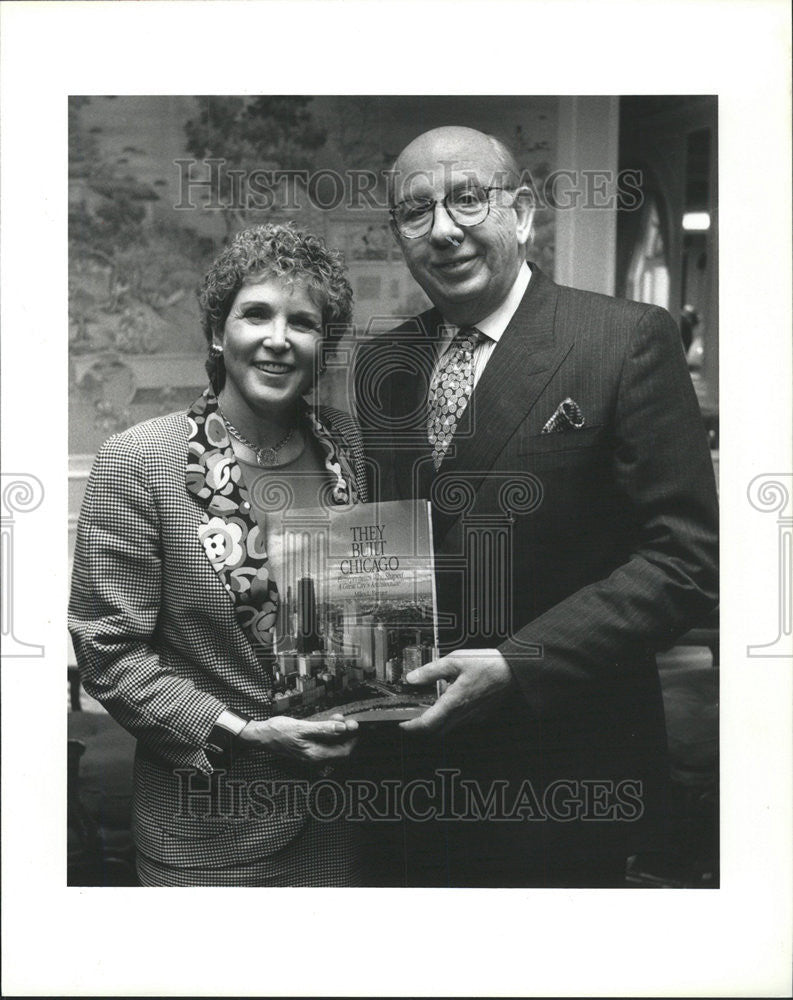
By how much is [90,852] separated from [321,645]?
102 cm

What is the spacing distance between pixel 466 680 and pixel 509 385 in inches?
35.9

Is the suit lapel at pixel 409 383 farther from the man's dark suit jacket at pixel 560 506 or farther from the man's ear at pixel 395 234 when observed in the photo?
the man's ear at pixel 395 234

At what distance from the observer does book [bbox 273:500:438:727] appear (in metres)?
4.25

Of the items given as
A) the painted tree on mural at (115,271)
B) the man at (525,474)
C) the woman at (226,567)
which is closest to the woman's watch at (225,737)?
the woman at (226,567)

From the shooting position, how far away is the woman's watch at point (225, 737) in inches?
167

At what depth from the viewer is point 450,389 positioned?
4.27 metres

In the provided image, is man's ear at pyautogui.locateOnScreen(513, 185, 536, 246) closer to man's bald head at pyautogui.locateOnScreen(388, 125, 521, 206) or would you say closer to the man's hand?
man's bald head at pyautogui.locateOnScreen(388, 125, 521, 206)

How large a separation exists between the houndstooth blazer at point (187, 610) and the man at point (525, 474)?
13.6 inches

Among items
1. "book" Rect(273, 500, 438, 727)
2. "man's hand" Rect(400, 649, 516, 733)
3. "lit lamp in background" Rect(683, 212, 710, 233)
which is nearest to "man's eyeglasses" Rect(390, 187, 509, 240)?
"lit lamp in background" Rect(683, 212, 710, 233)

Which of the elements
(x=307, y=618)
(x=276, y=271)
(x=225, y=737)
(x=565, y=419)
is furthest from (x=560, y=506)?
(x=225, y=737)

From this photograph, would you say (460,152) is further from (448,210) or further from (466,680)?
(466,680)

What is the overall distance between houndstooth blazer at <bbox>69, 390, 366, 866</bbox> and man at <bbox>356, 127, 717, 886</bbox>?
34 cm

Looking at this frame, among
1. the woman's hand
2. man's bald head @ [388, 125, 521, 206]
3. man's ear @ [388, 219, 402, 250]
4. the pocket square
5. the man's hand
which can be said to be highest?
man's bald head @ [388, 125, 521, 206]

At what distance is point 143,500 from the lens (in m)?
4.20
